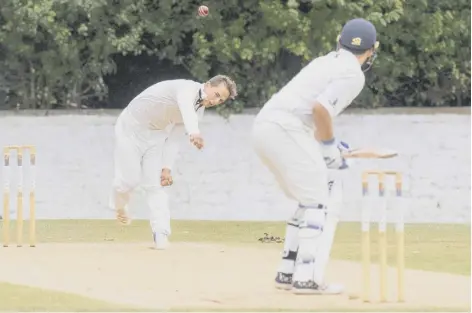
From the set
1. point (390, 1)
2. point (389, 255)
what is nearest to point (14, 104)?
point (390, 1)

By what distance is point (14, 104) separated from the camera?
18.2m

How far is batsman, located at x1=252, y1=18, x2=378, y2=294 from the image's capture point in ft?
31.9

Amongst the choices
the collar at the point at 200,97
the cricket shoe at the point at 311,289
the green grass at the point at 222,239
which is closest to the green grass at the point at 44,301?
the green grass at the point at 222,239

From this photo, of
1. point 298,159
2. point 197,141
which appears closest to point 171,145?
point 197,141

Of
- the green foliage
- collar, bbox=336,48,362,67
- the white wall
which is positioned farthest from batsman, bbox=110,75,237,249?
the green foliage

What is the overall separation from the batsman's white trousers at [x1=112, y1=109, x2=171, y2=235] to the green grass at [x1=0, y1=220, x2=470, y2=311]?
4.51 ft

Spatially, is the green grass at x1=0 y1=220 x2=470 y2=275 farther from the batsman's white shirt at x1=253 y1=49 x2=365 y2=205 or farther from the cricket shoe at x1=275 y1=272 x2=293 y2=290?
the batsman's white shirt at x1=253 y1=49 x2=365 y2=205

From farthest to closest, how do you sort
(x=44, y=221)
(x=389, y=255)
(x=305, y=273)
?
(x=44, y=221) → (x=389, y=255) → (x=305, y=273)

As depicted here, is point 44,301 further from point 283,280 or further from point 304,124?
point 304,124

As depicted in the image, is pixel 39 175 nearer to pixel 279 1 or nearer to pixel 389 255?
pixel 279 1

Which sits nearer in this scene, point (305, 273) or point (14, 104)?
point (305, 273)

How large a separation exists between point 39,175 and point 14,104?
43.0 inches

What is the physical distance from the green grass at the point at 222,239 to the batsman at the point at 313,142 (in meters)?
1.41

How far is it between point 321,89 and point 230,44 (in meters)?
7.98
